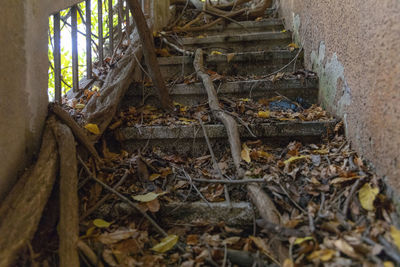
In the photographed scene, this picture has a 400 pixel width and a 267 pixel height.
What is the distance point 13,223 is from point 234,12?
3.63m

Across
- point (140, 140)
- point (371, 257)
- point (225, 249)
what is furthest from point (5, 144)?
point (371, 257)

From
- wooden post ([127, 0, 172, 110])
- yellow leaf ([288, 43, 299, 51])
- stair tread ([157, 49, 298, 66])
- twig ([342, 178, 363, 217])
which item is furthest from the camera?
yellow leaf ([288, 43, 299, 51])

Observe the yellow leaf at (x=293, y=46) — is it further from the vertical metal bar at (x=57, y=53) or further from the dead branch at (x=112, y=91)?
the vertical metal bar at (x=57, y=53)

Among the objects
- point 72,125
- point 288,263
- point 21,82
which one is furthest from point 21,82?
point 288,263

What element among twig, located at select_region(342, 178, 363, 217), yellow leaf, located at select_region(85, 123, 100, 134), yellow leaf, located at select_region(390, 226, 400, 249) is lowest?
yellow leaf, located at select_region(390, 226, 400, 249)

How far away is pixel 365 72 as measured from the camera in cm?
155

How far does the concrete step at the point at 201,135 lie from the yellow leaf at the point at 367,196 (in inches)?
25.2

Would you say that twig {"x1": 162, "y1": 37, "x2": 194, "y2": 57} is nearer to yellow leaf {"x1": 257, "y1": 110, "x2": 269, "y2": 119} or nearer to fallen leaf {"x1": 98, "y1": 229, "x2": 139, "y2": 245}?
yellow leaf {"x1": 257, "y1": 110, "x2": 269, "y2": 119}

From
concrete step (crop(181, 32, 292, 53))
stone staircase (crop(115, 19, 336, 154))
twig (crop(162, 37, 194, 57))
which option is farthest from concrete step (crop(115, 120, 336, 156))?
concrete step (crop(181, 32, 292, 53))

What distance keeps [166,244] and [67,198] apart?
0.46 meters

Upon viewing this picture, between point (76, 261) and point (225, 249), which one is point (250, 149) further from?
point (76, 261)

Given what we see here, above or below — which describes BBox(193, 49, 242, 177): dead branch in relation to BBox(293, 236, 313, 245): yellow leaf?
above

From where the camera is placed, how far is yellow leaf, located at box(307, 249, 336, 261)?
43.6 inches

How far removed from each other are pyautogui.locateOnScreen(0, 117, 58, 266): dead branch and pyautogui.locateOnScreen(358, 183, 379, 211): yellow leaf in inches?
50.6
